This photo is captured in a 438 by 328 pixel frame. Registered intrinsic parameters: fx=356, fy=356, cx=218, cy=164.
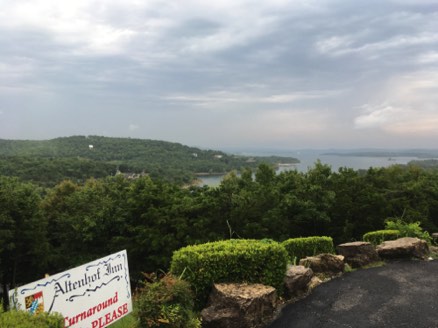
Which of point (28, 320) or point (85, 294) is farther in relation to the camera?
point (85, 294)

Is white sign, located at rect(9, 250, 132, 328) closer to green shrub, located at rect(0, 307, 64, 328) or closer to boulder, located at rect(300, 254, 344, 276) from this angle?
green shrub, located at rect(0, 307, 64, 328)

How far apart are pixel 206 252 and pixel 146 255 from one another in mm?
22100

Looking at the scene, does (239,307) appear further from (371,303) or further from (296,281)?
(371,303)

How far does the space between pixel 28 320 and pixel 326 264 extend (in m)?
7.07

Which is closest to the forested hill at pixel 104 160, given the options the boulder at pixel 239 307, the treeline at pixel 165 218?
the treeline at pixel 165 218

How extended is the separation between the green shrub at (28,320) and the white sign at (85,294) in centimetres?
16

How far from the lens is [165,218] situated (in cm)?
2692

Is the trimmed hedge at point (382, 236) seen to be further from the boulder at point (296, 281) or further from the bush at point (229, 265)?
the bush at point (229, 265)

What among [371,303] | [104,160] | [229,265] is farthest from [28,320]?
[104,160]

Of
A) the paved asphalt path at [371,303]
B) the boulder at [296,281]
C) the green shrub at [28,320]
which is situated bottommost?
the paved asphalt path at [371,303]

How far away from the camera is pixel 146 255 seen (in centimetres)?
2758

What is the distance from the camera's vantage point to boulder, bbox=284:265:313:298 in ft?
24.5

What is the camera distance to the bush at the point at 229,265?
6.65 metres

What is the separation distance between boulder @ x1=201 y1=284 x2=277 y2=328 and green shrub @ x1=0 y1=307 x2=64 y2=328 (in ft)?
8.56
